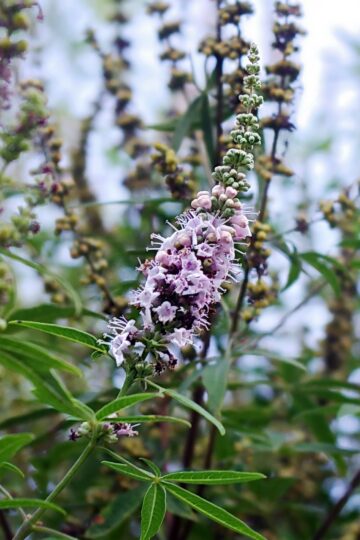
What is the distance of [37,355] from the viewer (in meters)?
1.36

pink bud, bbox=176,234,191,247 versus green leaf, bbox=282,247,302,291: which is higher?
→ green leaf, bbox=282,247,302,291

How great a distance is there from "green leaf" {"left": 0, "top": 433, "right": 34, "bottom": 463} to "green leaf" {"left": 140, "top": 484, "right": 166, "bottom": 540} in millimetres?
256

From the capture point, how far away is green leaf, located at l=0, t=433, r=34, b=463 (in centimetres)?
140

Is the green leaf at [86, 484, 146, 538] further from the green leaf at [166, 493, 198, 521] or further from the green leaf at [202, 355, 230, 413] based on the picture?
the green leaf at [202, 355, 230, 413]

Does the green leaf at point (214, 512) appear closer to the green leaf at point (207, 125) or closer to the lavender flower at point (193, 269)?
the lavender flower at point (193, 269)

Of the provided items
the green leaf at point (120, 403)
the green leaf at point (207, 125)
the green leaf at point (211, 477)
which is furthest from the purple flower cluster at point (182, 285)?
the green leaf at point (207, 125)

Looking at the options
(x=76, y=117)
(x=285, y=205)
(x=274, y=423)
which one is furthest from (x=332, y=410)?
(x=76, y=117)

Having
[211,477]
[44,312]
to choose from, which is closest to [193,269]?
[211,477]

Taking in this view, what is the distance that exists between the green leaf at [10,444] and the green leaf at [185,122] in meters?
1.12

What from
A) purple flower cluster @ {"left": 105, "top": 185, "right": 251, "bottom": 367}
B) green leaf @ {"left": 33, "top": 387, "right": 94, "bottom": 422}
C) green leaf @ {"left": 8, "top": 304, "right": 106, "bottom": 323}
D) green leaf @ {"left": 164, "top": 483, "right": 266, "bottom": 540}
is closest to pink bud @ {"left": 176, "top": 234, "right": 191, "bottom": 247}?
purple flower cluster @ {"left": 105, "top": 185, "right": 251, "bottom": 367}

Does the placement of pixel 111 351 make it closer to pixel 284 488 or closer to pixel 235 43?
pixel 235 43

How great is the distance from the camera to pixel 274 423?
10.9 feet

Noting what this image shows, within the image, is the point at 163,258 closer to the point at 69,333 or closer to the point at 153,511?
the point at 69,333

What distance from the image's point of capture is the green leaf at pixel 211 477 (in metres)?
1.46
